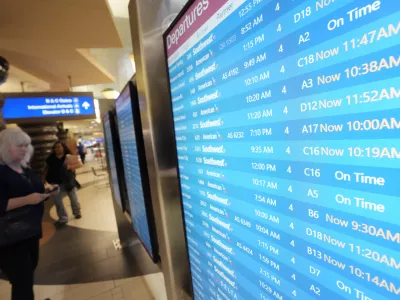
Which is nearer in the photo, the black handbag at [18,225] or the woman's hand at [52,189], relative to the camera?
the black handbag at [18,225]

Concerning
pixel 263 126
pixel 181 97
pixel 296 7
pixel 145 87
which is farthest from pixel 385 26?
pixel 145 87

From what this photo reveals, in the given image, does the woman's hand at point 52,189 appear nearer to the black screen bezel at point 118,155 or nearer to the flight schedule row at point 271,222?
the black screen bezel at point 118,155

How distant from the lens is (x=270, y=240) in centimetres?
62

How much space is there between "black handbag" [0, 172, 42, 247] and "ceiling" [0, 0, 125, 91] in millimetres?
2076

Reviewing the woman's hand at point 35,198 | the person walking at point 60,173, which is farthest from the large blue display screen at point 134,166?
the person walking at point 60,173

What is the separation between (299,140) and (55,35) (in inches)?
172

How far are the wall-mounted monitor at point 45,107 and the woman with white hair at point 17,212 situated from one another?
4064mm

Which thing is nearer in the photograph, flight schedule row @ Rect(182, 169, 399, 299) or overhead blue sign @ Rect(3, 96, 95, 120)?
flight schedule row @ Rect(182, 169, 399, 299)

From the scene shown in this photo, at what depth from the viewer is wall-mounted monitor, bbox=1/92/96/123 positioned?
537 cm

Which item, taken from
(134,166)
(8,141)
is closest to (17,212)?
(8,141)

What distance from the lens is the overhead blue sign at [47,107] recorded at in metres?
5.36

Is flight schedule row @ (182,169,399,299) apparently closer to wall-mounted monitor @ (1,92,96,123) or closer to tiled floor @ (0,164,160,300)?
tiled floor @ (0,164,160,300)

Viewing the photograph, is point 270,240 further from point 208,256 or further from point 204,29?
point 204,29

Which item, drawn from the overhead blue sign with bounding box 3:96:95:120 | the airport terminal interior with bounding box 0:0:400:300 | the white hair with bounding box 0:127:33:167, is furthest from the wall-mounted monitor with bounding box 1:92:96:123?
the airport terminal interior with bounding box 0:0:400:300
